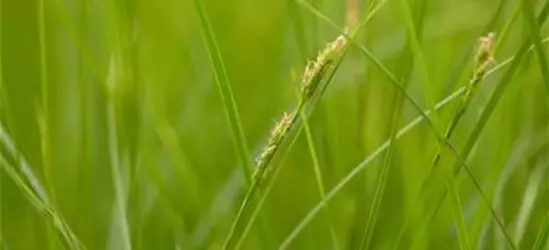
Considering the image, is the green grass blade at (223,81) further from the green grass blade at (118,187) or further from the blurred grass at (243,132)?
the green grass blade at (118,187)

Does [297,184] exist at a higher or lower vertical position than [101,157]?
lower

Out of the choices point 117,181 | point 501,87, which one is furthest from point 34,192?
point 501,87

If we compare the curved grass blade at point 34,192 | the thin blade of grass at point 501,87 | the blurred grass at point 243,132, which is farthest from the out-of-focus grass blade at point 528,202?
the curved grass blade at point 34,192

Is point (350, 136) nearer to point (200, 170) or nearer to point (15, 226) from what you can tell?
point (200, 170)

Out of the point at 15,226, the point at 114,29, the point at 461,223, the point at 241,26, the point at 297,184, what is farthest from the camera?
the point at 241,26

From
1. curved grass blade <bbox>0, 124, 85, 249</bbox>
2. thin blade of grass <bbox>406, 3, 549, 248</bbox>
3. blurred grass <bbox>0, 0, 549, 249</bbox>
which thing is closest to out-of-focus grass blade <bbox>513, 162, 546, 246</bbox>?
blurred grass <bbox>0, 0, 549, 249</bbox>

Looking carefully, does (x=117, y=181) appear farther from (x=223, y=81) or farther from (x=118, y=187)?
(x=223, y=81)

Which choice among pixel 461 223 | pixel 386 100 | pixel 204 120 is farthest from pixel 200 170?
pixel 461 223

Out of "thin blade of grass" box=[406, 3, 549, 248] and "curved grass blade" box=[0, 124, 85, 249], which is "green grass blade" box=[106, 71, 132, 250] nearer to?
"curved grass blade" box=[0, 124, 85, 249]
